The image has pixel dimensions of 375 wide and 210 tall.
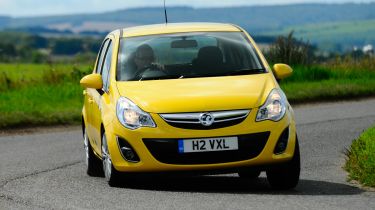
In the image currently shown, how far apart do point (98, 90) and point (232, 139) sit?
2.10 meters

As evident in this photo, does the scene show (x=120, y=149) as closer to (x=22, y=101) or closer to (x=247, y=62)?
(x=247, y=62)

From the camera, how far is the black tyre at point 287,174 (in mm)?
8875

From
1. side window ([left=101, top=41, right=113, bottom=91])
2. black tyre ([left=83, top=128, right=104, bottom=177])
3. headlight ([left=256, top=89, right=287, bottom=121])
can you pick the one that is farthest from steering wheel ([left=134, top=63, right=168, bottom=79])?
black tyre ([left=83, top=128, right=104, bottom=177])

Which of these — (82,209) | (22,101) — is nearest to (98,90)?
(82,209)

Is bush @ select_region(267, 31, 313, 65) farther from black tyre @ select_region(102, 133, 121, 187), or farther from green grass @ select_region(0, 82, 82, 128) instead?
black tyre @ select_region(102, 133, 121, 187)

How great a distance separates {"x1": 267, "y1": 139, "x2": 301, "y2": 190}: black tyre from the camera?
888cm

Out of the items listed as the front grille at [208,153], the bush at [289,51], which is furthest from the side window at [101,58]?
the bush at [289,51]

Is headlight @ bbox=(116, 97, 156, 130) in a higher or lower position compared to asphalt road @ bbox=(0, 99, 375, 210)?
higher

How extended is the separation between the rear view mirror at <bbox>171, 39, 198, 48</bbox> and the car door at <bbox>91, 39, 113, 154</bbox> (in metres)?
0.69

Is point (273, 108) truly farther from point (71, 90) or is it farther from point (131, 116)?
point (71, 90)

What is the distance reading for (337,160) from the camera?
38.8ft

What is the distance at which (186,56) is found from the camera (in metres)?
10.3

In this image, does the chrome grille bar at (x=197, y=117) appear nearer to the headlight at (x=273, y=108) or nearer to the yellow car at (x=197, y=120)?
the yellow car at (x=197, y=120)

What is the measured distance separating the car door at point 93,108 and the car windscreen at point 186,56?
533 mm
